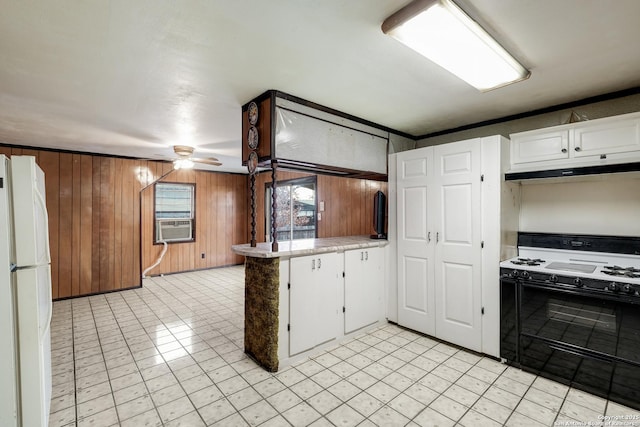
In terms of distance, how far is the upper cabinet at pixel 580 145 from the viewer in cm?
225

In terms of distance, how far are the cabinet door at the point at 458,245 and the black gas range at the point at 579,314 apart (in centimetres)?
27

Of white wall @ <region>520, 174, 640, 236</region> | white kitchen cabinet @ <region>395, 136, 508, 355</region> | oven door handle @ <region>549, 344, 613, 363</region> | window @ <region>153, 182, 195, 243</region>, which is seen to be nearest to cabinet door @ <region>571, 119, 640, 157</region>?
white wall @ <region>520, 174, 640, 236</region>

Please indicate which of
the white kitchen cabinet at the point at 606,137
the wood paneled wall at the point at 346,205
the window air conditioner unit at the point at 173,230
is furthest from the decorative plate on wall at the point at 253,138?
the window air conditioner unit at the point at 173,230

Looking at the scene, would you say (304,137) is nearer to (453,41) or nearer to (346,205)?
(453,41)

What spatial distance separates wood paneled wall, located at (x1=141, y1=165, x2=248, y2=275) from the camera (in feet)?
20.1

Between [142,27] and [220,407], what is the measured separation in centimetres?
246

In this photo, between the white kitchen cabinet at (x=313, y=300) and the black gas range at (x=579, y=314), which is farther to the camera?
the white kitchen cabinet at (x=313, y=300)

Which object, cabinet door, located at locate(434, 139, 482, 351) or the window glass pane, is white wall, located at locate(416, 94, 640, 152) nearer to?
cabinet door, located at locate(434, 139, 482, 351)

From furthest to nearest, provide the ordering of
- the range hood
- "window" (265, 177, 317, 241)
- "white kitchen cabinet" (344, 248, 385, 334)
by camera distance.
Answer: "window" (265, 177, 317, 241)
"white kitchen cabinet" (344, 248, 385, 334)
the range hood

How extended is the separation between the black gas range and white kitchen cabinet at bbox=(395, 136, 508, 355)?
0.63 ft

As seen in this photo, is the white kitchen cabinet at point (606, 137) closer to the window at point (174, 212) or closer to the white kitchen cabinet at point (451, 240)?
the white kitchen cabinet at point (451, 240)

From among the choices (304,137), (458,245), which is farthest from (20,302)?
(458,245)

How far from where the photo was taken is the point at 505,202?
2.75 meters

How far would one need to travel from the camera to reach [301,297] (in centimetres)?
266
